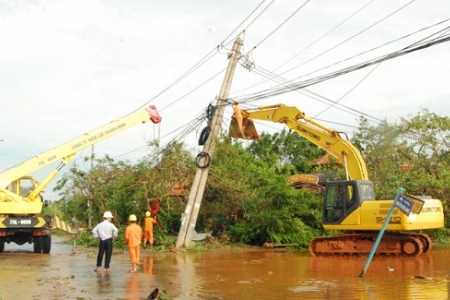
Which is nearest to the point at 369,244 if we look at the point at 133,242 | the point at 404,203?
the point at 404,203

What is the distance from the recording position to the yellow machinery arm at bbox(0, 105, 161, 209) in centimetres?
2114

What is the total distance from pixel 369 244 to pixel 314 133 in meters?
4.52

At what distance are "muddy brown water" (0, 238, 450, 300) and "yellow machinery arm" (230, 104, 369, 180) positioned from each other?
3.46m

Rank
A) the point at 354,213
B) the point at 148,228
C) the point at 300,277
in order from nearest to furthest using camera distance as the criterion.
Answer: the point at 300,277
the point at 354,213
the point at 148,228

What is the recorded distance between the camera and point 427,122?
3191cm

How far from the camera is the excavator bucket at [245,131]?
72.8ft

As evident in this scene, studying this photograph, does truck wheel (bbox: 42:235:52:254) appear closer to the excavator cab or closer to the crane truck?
the crane truck

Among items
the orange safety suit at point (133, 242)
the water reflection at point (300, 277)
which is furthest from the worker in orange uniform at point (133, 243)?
the water reflection at point (300, 277)

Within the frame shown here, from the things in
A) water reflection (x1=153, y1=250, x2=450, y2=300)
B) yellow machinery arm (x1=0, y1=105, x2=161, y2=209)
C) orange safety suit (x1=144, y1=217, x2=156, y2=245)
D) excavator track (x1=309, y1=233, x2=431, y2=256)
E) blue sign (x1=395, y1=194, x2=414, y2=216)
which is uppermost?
yellow machinery arm (x1=0, y1=105, x2=161, y2=209)

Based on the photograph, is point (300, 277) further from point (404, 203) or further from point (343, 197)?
point (343, 197)

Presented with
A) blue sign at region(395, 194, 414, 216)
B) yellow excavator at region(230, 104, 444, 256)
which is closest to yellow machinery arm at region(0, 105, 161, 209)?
yellow excavator at region(230, 104, 444, 256)

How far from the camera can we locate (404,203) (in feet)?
45.9

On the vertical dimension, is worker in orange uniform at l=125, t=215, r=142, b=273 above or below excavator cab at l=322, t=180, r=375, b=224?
below

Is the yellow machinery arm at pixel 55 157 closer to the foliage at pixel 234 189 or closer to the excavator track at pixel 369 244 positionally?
the foliage at pixel 234 189
